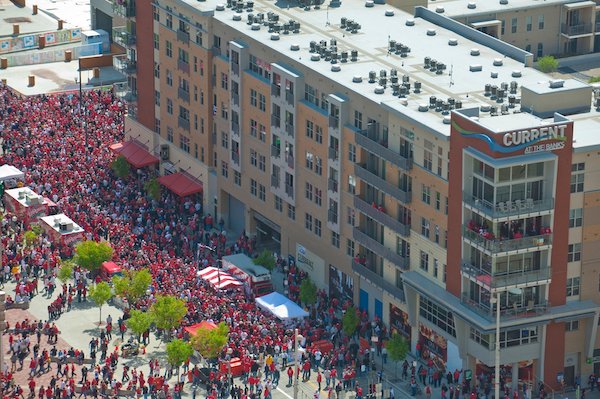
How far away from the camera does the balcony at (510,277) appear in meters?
144

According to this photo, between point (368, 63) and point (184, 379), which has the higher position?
point (368, 63)

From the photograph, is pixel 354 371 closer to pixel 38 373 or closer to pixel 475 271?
pixel 475 271

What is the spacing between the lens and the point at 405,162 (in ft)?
501

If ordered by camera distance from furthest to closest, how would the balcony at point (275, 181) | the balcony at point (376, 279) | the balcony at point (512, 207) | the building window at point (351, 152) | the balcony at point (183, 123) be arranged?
the balcony at point (183, 123) → the balcony at point (275, 181) → the building window at point (351, 152) → the balcony at point (376, 279) → the balcony at point (512, 207)

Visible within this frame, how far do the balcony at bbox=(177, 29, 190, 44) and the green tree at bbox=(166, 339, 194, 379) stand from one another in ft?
147

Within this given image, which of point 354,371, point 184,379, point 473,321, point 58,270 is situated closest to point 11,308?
point 58,270

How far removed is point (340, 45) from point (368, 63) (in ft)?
20.1

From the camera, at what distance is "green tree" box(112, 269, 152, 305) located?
162 meters

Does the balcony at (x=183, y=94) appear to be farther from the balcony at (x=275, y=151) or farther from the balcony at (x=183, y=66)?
the balcony at (x=275, y=151)

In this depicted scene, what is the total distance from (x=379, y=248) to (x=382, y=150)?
872 cm

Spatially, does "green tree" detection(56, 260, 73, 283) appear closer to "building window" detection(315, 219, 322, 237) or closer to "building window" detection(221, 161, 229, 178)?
"building window" detection(221, 161, 229, 178)

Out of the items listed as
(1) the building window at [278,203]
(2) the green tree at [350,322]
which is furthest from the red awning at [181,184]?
(2) the green tree at [350,322]

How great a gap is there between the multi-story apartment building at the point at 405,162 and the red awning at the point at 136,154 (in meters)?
2.61

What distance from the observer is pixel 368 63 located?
166875 mm
